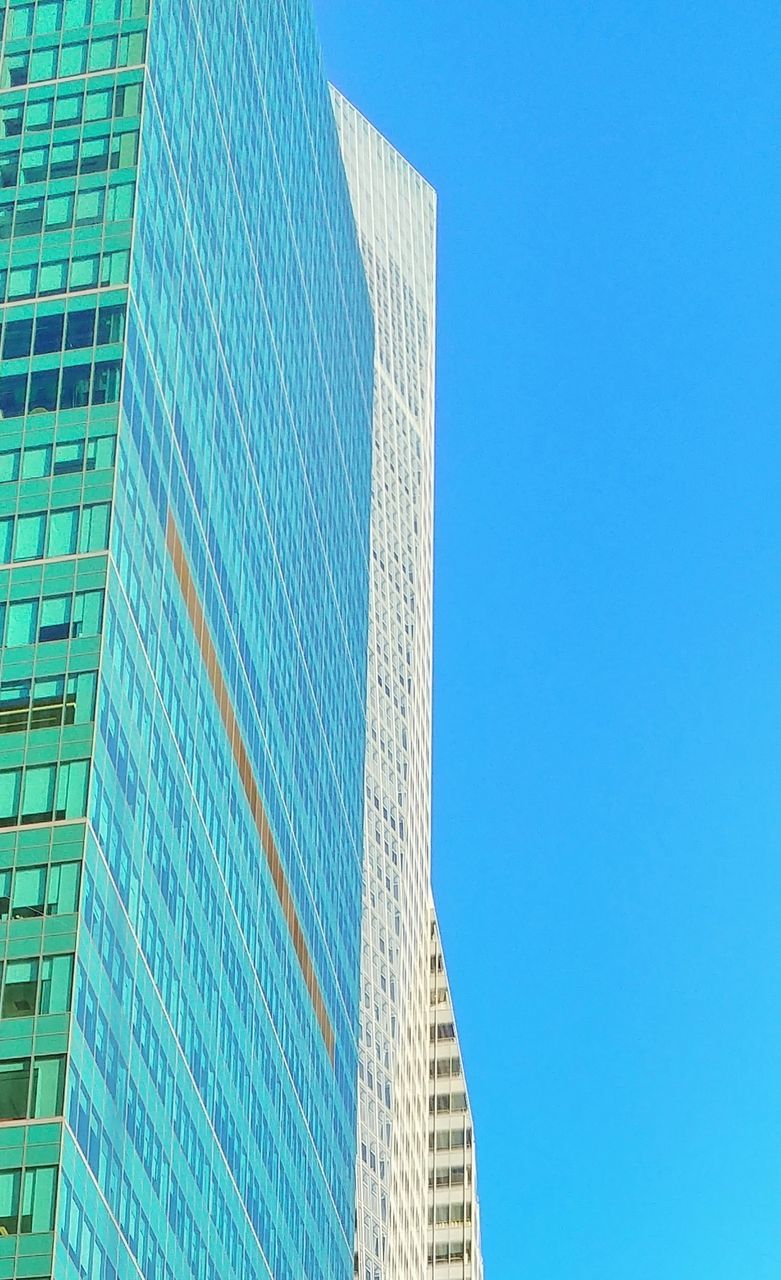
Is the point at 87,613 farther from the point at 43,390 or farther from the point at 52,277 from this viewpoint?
the point at 52,277

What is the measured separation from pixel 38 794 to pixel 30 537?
1205 centimetres

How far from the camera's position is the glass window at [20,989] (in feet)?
282

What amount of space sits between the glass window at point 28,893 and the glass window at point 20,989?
75.2 inches

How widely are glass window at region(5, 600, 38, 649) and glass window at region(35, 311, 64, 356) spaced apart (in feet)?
41.1

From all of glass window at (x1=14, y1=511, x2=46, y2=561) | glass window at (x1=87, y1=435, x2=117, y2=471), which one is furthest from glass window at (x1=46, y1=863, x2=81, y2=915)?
glass window at (x1=87, y1=435, x2=117, y2=471)

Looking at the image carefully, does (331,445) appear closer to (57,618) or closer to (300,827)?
(300,827)

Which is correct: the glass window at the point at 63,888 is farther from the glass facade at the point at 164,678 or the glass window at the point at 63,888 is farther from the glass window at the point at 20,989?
the glass window at the point at 20,989

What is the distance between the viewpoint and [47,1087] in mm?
84125

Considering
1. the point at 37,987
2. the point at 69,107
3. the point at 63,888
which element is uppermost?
the point at 69,107

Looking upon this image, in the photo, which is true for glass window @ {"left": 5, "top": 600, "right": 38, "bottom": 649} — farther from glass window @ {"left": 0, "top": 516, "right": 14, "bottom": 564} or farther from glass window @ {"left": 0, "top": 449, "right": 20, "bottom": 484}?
glass window @ {"left": 0, "top": 449, "right": 20, "bottom": 484}

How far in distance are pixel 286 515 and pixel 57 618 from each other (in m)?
43.4

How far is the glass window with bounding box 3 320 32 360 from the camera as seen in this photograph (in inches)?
4060

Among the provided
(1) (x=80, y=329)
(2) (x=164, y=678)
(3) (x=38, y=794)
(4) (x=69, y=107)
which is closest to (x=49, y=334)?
(1) (x=80, y=329)

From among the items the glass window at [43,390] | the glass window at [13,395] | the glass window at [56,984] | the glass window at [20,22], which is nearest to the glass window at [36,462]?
the glass window at [43,390]
